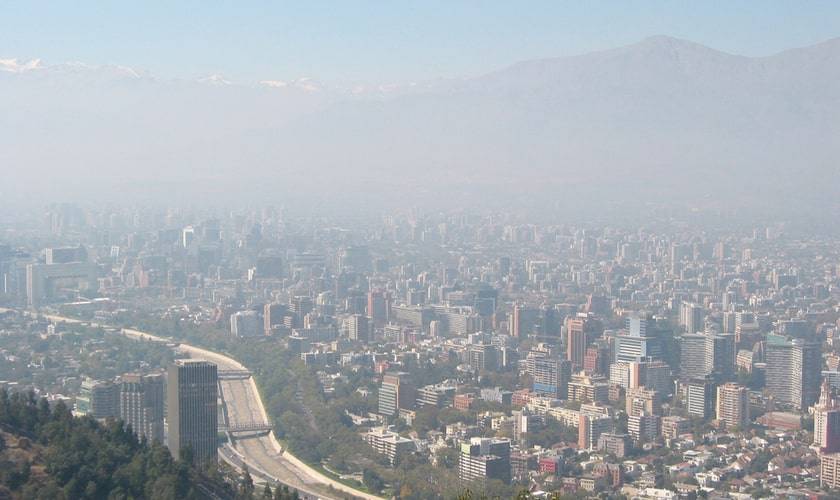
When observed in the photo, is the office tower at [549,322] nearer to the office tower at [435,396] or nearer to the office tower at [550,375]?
the office tower at [550,375]

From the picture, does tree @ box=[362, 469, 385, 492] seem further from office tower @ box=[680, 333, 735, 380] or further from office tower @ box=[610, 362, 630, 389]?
office tower @ box=[680, 333, 735, 380]

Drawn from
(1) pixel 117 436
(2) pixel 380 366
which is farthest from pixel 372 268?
(1) pixel 117 436

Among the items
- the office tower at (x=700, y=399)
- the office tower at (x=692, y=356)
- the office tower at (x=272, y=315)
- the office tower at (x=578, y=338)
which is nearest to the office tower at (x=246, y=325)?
the office tower at (x=272, y=315)

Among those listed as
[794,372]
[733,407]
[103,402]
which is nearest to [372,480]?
[103,402]

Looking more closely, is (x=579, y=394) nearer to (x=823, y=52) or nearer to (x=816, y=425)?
(x=816, y=425)

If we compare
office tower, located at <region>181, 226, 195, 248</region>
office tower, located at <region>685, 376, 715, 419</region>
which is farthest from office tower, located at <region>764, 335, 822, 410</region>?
office tower, located at <region>181, 226, 195, 248</region>
